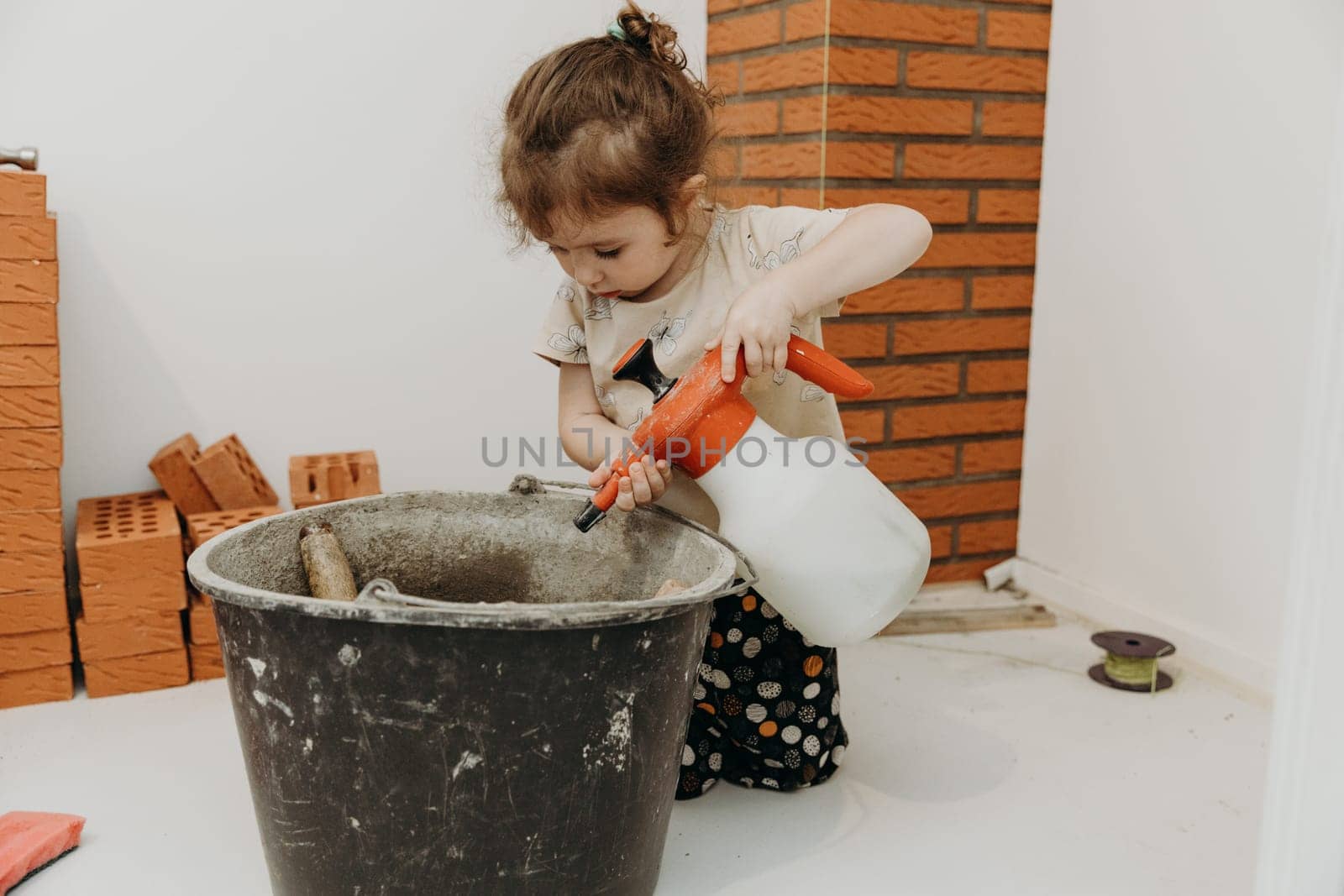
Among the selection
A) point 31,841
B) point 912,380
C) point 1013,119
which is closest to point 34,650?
point 31,841

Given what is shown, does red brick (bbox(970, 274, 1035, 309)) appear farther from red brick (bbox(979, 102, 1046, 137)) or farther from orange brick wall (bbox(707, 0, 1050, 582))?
red brick (bbox(979, 102, 1046, 137))

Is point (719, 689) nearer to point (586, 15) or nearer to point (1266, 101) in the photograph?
point (1266, 101)

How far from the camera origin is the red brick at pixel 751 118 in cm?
195

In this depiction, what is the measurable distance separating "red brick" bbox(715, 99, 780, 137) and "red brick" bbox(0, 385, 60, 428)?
3.74 ft

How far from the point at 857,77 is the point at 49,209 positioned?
131cm

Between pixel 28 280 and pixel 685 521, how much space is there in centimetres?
104

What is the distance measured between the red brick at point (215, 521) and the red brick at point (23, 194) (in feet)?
1.64

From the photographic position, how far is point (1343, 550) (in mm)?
804

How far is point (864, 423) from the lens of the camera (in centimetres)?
200

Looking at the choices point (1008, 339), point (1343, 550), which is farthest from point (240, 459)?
point (1343, 550)

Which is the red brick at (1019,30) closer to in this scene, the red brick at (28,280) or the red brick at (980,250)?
the red brick at (980,250)

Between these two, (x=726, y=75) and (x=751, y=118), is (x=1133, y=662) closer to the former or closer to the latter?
(x=751, y=118)

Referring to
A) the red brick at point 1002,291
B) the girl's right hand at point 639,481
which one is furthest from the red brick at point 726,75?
the girl's right hand at point 639,481

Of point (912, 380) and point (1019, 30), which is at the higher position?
point (1019, 30)
